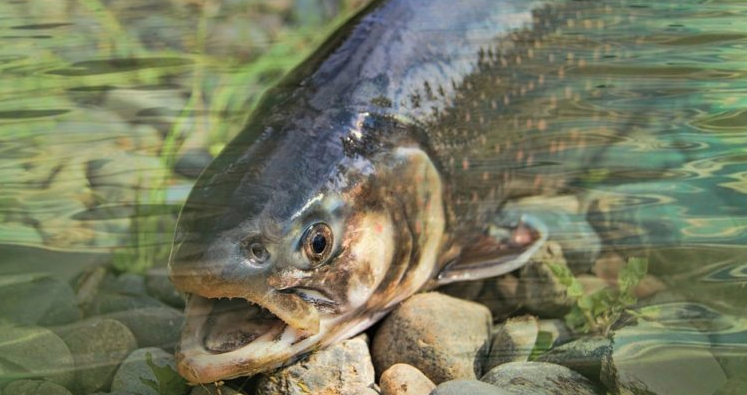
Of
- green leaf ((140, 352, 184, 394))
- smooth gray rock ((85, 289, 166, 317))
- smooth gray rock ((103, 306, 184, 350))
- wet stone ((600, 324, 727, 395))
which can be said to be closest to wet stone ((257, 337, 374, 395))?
green leaf ((140, 352, 184, 394))

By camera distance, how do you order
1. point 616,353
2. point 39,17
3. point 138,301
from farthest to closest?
1. point 138,301
2. point 39,17
3. point 616,353

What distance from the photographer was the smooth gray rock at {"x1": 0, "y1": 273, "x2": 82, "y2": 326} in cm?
192

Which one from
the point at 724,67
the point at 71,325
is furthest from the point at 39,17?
the point at 724,67

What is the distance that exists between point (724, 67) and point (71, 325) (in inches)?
60.6

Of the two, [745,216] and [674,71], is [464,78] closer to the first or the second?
[674,71]

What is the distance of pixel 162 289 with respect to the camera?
2.26 m

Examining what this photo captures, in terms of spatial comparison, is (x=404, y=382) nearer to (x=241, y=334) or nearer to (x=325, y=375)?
(x=325, y=375)

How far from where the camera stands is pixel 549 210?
2420 mm

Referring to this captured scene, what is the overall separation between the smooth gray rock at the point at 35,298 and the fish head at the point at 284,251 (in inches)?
10.6

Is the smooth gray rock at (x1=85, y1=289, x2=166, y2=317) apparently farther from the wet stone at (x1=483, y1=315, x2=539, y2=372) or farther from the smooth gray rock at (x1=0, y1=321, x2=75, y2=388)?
the wet stone at (x1=483, y1=315, x2=539, y2=372)

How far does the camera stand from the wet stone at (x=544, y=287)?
7.48 feet

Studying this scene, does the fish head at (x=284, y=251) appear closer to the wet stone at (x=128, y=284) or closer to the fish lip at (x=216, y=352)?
the fish lip at (x=216, y=352)

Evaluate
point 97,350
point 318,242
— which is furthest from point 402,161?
point 97,350

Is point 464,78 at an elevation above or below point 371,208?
above
